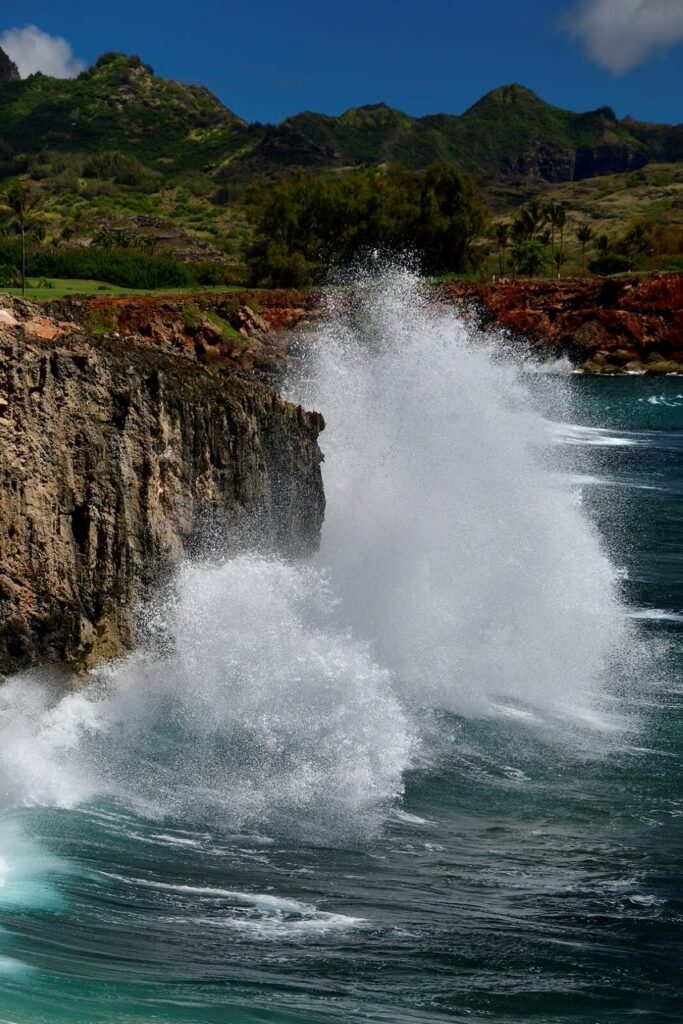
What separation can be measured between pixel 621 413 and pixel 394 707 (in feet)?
120

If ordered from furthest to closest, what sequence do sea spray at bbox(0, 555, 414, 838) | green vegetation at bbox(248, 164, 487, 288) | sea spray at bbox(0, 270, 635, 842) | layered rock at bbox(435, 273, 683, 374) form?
1. green vegetation at bbox(248, 164, 487, 288)
2. layered rock at bbox(435, 273, 683, 374)
3. sea spray at bbox(0, 270, 635, 842)
4. sea spray at bbox(0, 555, 414, 838)

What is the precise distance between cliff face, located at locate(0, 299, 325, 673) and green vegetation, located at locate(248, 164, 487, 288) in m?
74.1

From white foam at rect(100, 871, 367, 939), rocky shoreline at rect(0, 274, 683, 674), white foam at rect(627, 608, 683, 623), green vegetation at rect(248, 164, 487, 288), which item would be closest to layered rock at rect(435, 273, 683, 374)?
green vegetation at rect(248, 164, 487, 288)

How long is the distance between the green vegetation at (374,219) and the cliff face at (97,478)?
74071mm

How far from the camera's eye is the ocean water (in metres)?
7.16

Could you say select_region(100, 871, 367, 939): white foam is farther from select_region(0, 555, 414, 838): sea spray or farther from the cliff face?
the cliff face

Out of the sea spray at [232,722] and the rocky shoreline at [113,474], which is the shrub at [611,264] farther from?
the sea spray at [232,722]

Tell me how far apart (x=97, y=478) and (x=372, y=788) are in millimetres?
4352

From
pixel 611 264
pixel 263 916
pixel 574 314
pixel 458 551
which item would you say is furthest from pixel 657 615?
pixel 611 264

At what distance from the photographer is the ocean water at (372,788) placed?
716 cm

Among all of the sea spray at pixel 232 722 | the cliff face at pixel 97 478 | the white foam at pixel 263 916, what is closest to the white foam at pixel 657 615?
the sea spray at pixel 232 722

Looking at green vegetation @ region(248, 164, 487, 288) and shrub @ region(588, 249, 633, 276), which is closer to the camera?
green vegetation @ region(248, 164, 487, 288)

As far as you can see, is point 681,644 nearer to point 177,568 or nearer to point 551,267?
point 177,568

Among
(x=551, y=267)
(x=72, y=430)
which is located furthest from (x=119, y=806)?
(x=551, y=267)
